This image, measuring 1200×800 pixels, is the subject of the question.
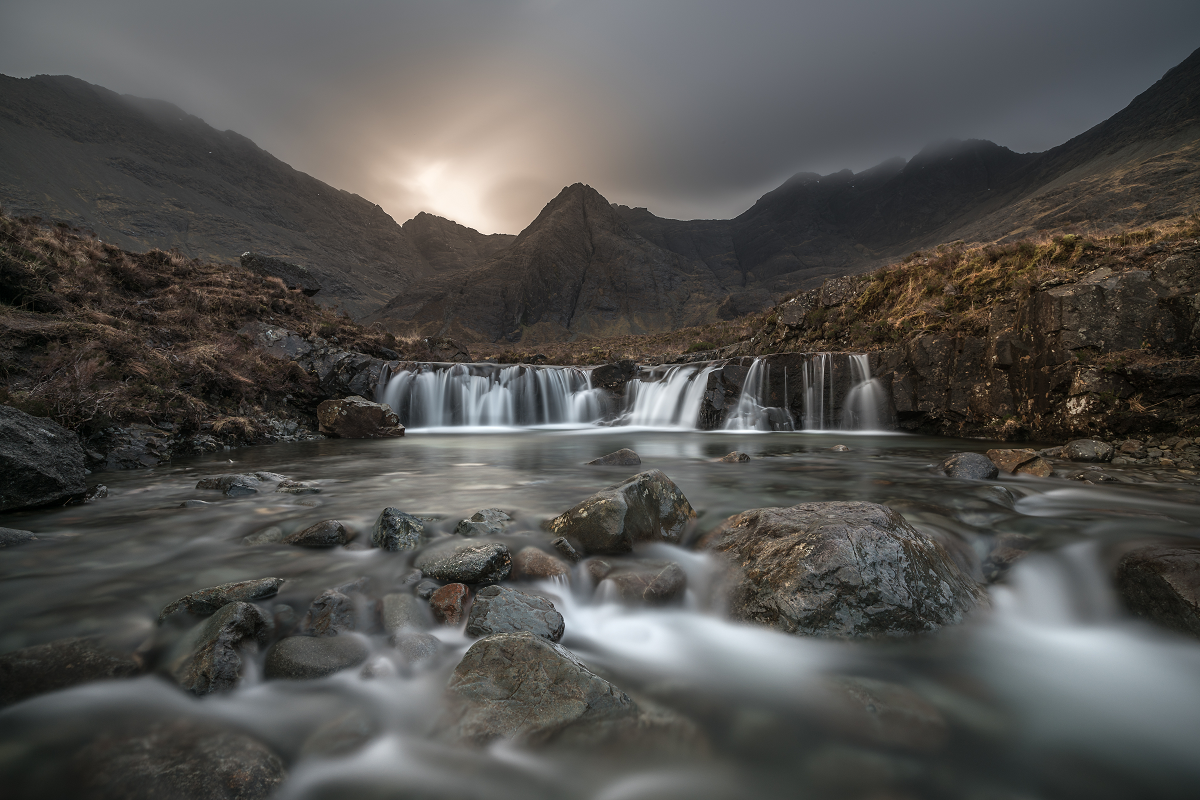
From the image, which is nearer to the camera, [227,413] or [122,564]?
[122,564]

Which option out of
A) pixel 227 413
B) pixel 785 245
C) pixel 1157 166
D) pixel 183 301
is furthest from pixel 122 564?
pixel 785 245

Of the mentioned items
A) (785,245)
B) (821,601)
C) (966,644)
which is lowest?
(966,644)

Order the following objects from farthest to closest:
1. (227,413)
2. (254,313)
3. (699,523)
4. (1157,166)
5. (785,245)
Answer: (785,245)
(1157,166)
(254,313)
(227,413)
(699,523)

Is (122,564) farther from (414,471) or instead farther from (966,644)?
(966,644)

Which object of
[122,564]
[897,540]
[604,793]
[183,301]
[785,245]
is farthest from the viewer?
[785,245]

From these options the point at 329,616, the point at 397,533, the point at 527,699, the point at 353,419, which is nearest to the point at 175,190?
the point at 353,419

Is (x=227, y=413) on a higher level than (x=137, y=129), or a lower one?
lower

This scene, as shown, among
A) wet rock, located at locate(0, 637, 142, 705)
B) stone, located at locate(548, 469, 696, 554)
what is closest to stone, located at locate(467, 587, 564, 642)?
stone, located at locate(548, 469, 696, 554)

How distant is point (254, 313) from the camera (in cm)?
1488

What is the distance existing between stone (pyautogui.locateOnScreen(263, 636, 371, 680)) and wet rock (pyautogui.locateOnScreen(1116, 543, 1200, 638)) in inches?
176

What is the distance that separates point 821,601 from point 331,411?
42.9 ft

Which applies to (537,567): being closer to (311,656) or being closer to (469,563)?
(469,563)

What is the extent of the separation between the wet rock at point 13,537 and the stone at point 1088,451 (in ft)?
39.1

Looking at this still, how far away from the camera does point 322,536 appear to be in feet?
12.7
